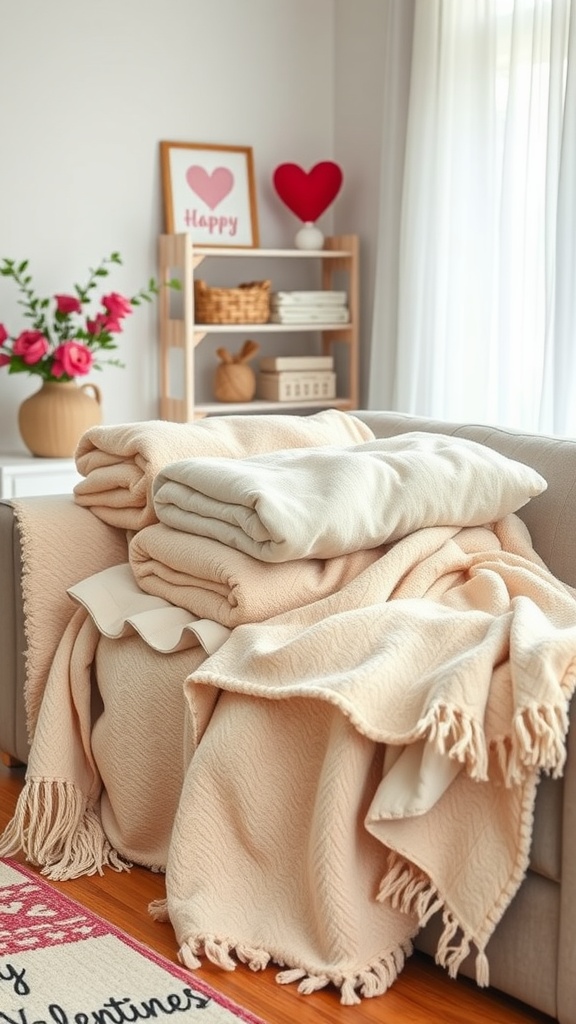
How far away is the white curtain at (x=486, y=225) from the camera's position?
361 cm

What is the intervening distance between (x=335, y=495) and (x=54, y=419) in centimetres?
190

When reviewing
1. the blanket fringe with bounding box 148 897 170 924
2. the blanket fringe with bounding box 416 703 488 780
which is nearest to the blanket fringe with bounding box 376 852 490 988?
the blanket fringe with bounding box 416 703 488 780

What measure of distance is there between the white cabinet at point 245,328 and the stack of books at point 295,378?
27 millimetres

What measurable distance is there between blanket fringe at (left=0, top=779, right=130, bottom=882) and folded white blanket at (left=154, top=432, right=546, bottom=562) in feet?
1.66

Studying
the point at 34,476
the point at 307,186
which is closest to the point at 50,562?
the point at 34,476

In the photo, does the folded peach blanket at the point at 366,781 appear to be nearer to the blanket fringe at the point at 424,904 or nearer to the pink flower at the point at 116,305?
the blanket fringe at the point at 424,904

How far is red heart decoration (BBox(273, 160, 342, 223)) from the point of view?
14.4 ft

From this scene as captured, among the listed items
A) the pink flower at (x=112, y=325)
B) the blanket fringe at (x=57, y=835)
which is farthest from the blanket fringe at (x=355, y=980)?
the pink flower at (x=112, y=325)

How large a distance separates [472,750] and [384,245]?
2901mm

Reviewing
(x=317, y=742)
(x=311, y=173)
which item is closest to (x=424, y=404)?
(x=311, y=173)

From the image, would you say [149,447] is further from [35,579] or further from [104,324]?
[104,324]

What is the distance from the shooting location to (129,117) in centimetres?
420

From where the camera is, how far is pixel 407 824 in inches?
68.7

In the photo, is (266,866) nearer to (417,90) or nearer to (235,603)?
(235,603)
